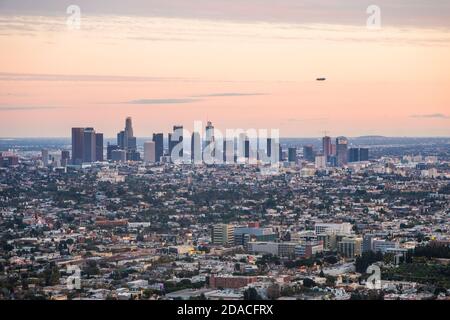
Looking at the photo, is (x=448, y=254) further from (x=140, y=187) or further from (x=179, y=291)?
(x=140, y=187)

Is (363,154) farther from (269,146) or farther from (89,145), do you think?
(89,145)

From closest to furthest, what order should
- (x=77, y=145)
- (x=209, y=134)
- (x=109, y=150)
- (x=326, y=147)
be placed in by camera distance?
(x=209, y=134)
(x=77, y=145)
(x=109, y=150)
(x=326, y=147)

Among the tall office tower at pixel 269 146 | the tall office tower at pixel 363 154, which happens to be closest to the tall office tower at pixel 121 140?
the tall office tower at pixel 269 146

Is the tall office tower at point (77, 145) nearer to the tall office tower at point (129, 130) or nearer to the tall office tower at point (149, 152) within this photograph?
the tall office tower at point (129, 130)

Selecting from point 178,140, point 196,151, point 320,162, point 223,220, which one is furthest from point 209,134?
point 320,162

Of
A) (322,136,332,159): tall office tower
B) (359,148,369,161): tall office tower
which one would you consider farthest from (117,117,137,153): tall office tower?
(359,148,369,161): tall office tower

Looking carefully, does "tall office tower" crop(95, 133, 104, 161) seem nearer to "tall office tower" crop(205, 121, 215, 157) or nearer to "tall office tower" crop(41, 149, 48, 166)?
"tall office tower" crop(41, 149, 48, 166)
